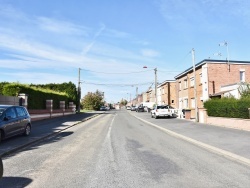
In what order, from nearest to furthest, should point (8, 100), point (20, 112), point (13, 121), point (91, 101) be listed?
point (13, 121) → point (20, 112) → point (8, 100) → point (91, 101)

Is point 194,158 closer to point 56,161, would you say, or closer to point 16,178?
point 56,161

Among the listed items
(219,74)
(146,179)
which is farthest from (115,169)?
(219,74)

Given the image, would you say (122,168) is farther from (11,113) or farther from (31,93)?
(31,93)

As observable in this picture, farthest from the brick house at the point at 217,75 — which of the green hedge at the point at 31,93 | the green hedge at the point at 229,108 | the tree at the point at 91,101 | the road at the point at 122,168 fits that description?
the tree at the point at 91,101

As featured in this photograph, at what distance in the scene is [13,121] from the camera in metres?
14.6

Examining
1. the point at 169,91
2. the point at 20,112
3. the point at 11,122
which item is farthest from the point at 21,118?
the point at 169,91

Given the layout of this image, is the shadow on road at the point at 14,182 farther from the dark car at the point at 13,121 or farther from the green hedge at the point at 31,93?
the green hedge at the point at 31,93

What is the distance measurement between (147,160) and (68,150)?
11.2 feet

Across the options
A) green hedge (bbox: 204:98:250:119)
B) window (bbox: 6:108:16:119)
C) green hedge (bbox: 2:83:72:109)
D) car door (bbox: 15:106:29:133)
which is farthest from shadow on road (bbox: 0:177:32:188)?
green hedge (bbox: 2:83:72:109)

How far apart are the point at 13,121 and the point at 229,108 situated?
47.3 feet

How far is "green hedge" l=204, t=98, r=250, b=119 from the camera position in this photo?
66.0 ft

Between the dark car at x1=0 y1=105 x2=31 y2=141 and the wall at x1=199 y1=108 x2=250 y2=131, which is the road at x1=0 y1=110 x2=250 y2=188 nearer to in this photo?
the dark car at x1=0 y1=105 x2=31 y2=141

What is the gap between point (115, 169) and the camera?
7.92 metres

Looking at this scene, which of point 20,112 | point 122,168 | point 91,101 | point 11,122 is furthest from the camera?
point 91,101
